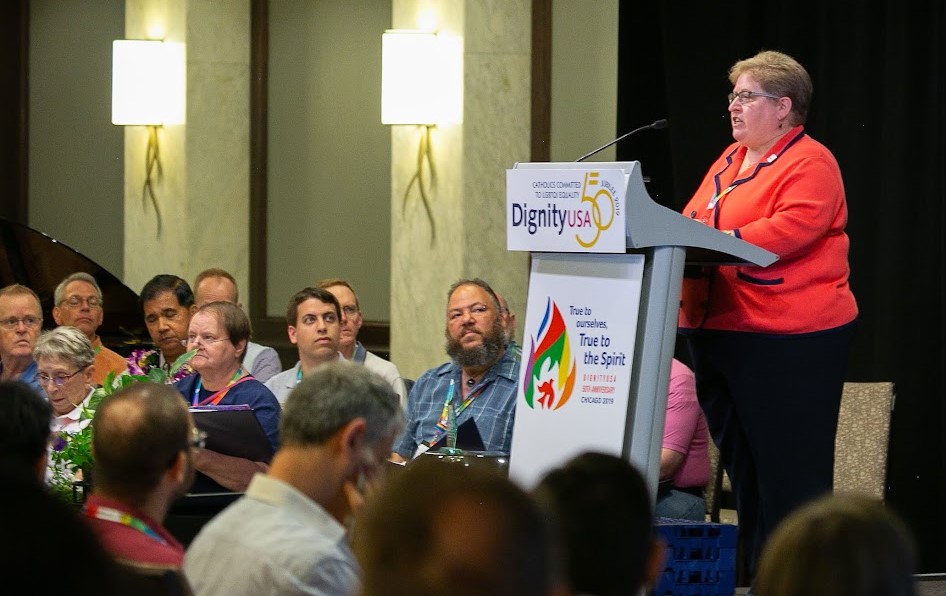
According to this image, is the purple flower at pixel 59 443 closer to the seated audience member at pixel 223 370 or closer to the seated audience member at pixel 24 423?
the seated audience member at pixel 223 370

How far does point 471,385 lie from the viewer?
15.4 ft

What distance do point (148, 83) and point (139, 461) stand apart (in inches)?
227

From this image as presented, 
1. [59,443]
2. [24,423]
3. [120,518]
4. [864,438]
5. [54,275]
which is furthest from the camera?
[54,275]

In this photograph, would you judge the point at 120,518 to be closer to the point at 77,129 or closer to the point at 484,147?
the point at 484,147

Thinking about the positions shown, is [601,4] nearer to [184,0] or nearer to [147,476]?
[184,0]

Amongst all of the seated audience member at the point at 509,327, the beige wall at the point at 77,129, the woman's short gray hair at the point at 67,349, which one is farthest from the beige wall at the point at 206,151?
the seated audience member at the point at 509,327

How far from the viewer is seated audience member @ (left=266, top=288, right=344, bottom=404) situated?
16.5ft

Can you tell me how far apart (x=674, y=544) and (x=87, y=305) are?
345cm

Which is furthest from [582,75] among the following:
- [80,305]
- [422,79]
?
[80,305]

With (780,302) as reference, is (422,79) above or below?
above

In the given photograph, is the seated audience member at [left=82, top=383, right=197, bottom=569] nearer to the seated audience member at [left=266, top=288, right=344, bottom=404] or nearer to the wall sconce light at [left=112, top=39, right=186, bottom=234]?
the seated audience member at [left=266, top=288, right=344, bottom=404]

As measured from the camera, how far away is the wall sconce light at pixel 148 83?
301 inches

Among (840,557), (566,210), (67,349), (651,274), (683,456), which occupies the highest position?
(566,210)

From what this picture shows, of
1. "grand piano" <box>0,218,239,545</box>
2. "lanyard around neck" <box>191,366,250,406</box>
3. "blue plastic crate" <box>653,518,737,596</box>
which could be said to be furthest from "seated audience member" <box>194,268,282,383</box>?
"blue plastic crate" <box>653,518,737,596</box>
